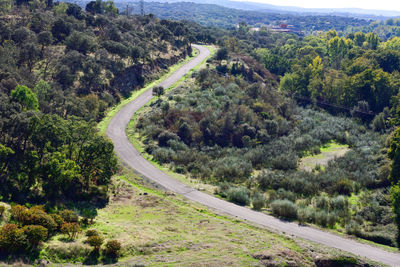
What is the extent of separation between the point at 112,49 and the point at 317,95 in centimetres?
5397

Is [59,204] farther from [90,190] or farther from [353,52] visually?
[353,52]

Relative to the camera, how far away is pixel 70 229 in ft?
78.8

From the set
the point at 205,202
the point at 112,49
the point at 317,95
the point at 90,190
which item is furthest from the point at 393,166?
the point at 112,49

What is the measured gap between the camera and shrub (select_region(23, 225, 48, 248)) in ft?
68.9

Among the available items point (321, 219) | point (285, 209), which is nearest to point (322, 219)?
point (321, 219)

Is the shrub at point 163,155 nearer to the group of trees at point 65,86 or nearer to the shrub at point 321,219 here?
the group of trees at point 65,86

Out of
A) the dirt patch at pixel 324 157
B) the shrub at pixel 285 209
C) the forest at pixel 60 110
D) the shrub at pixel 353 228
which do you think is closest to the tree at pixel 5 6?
the forest at pixel 60 110

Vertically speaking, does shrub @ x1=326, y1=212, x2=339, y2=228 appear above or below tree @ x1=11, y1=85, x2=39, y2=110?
below

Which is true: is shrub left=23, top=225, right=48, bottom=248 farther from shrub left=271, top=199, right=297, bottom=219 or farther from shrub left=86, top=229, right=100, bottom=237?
shrub left=271, top=199, right=297, bottom=219

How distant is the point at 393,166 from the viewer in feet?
136

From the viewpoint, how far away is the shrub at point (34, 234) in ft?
68.9

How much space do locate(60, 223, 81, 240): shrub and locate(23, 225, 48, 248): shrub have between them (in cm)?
235

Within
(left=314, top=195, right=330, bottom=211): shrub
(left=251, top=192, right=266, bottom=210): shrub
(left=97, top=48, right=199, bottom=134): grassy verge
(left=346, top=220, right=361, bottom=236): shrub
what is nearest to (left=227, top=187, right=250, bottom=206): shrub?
(left=251, top=192, right=266, bottom=210): shrub

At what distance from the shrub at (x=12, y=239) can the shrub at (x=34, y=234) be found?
40cm
